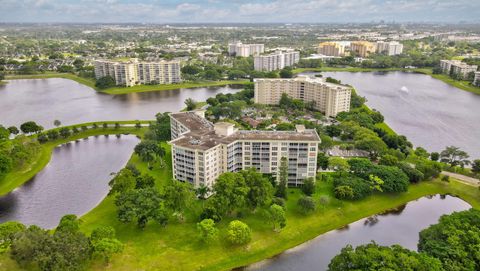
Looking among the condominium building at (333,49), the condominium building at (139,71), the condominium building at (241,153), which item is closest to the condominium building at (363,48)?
the condominium building at (333,49)

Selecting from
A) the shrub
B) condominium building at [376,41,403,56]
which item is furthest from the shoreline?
the shrub

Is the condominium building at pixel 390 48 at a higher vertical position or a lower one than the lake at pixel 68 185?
higher

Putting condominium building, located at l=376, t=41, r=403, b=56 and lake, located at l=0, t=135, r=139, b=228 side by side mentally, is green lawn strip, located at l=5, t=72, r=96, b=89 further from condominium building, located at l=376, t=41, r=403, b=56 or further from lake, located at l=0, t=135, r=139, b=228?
condominium building, located at l=376, t=41, r=403, b=56

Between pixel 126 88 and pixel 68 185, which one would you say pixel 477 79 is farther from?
pixel 68 185

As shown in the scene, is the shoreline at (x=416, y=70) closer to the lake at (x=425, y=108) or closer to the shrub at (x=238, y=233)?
the lake at (x=425, y=108)

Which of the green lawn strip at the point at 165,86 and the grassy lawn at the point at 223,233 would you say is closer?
the grassy lawn at the point at 223,233

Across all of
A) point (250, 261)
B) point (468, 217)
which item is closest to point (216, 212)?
point (250, 261)
